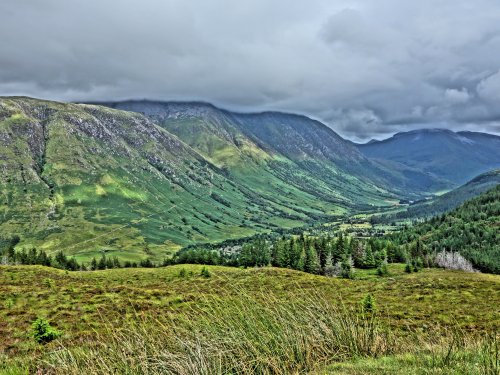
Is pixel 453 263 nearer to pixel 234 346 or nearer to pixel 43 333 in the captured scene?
pixel 43 333

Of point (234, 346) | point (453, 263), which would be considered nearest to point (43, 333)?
point (234, 346)

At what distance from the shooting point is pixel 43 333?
24781mm

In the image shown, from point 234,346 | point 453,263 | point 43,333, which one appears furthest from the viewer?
point 453,263

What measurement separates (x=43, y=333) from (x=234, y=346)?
67.8ft

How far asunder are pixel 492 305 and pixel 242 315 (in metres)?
48.0

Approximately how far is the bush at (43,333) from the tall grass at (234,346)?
15.8 m

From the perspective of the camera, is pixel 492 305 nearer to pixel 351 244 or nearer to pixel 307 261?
pixel 307 261

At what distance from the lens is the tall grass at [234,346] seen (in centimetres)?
955

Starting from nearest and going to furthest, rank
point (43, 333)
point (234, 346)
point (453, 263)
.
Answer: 1. point (234, 346)
2. point (43, 333)
3. point (453, 263)

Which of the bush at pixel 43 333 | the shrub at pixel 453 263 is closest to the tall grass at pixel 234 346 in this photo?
the bush at pixel 43 333

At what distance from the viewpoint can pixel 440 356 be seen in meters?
11.3

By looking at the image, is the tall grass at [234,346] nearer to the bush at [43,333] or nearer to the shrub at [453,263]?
the bush at [43,333]

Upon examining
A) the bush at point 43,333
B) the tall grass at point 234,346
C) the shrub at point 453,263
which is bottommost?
the shrub at point 453,263

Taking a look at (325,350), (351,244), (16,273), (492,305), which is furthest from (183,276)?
(351,244)
